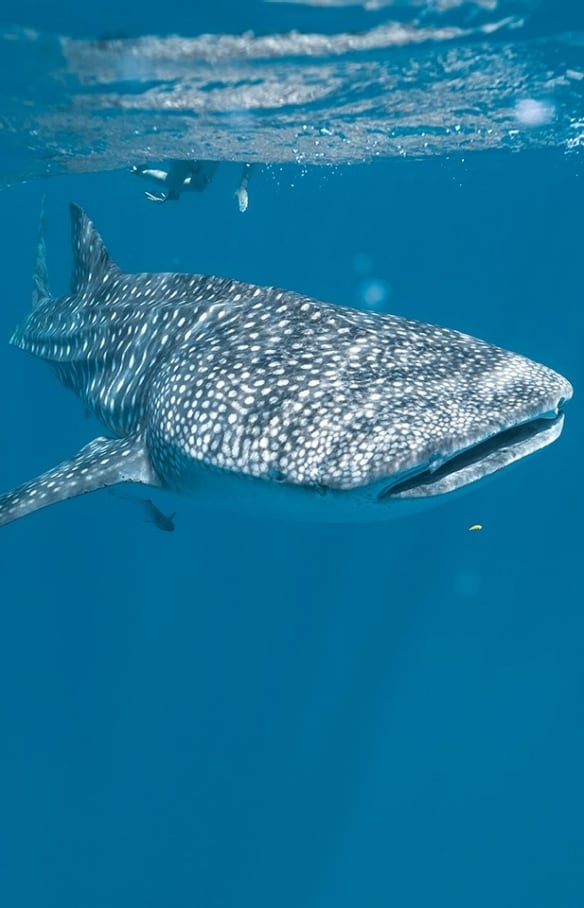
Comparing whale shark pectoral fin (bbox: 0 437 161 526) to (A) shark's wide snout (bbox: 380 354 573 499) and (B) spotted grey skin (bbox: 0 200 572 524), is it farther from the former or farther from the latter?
(A) shark's wide snout (bbox: 380 354 573 499)

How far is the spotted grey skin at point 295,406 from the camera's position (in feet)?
14.5

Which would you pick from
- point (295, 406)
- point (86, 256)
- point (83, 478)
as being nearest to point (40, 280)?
point (86, 256)

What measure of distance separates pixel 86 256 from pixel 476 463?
6.91 meters

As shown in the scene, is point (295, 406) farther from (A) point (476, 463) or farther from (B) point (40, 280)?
(B) point (40, 280)

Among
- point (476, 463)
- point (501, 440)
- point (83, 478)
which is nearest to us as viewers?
point (476, 463)

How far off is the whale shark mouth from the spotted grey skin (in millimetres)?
11

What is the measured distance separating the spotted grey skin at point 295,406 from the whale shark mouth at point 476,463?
0.04 ft

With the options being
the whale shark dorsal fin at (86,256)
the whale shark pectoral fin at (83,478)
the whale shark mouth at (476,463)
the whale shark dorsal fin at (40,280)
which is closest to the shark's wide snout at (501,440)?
the whale shark mouth at (476,463)

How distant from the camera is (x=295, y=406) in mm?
5082

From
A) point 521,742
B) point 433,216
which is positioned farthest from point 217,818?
point 433,216

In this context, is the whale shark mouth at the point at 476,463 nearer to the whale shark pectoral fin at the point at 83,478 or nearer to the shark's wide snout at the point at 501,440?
the shark's wide snout at the point at 501,440

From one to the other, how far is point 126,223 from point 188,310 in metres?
39.7

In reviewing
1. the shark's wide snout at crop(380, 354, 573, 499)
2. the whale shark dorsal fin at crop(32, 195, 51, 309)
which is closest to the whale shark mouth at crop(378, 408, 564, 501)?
the shark's wide snout at crop(380, 354, 573, 499)

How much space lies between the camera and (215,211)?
125 feet
